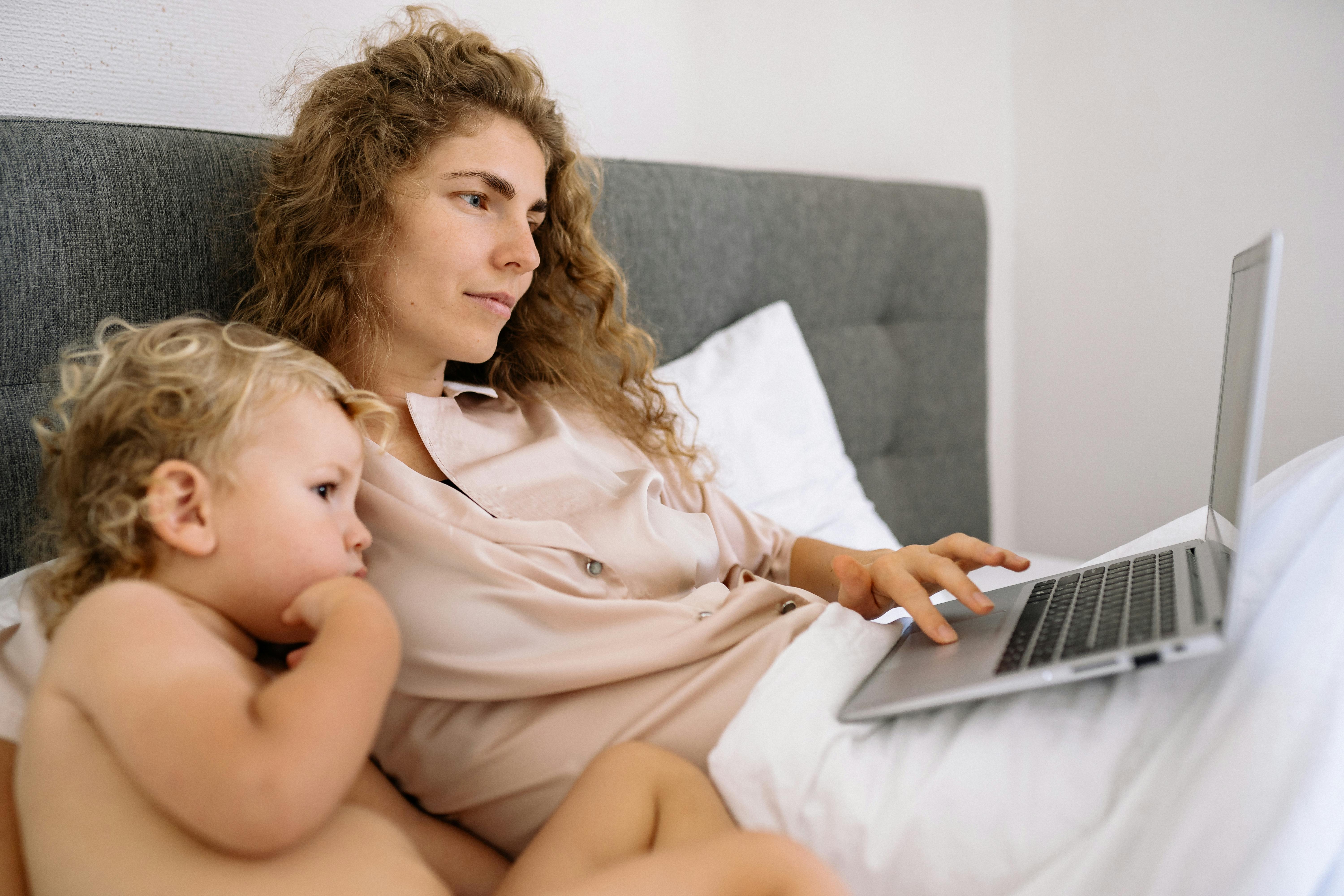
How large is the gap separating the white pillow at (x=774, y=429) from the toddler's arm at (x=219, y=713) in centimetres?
81

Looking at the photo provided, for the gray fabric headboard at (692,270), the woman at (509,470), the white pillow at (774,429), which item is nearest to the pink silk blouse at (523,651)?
the woman at (509,470)

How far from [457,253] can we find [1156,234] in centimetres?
192

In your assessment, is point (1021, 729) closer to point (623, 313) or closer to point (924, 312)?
point (623, 313)

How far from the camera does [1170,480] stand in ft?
7.90

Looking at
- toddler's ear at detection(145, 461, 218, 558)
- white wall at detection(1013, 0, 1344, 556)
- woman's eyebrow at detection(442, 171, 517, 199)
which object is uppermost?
woman's eyebrow at detection(442, 171, 517, 199)

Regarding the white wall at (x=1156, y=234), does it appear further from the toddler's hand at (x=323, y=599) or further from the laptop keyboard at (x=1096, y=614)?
the toddler's hand at (x=323, y=599)

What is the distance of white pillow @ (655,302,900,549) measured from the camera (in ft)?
4.84

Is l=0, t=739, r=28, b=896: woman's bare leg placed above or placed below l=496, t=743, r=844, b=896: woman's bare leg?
above

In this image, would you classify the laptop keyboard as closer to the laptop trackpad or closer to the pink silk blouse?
the laptop trackpad

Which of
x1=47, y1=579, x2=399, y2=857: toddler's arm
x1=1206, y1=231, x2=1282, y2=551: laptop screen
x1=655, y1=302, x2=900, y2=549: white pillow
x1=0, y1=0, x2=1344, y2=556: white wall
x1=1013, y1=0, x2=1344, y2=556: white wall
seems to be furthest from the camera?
x1=1013, y1=0, x2=1344, y2=556: white wall

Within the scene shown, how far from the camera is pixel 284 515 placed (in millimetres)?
741

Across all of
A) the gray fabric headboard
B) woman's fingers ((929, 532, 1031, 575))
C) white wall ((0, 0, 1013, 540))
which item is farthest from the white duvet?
white wall ((0, 0, 1013, 540))

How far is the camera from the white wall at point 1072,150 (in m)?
1.83

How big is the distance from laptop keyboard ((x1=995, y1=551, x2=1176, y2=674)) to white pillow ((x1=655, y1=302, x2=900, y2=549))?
1.73 feet
